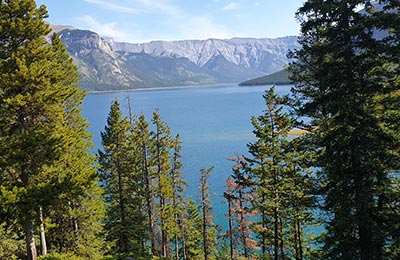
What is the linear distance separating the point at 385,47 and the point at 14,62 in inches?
566

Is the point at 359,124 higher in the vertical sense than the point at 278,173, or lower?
higher

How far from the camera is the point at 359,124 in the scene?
1234 centimetres

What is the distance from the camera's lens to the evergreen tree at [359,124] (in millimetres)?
12172

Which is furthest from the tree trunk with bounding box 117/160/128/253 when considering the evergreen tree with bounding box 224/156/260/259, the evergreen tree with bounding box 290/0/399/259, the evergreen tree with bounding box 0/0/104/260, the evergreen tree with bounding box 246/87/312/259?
the evergreen tree with bounding box 290/0/399/259

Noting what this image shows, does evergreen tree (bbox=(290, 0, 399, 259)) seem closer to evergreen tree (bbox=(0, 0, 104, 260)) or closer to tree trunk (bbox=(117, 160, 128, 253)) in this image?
evergreen tree (bbox=(0, 0, 104, 260))

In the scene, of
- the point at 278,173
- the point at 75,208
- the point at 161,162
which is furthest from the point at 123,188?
the point at 278,173

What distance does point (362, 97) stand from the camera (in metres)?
12.5

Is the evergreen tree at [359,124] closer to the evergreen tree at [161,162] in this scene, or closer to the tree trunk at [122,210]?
the evergreen tree at [161,162]

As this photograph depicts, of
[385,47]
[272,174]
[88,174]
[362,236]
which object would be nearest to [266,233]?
[272,174]

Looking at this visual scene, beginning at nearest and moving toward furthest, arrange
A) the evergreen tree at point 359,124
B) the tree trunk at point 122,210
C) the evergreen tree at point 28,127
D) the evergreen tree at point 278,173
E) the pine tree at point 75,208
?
1. the evergreen tree at point 359,124
2. the evergreen tree at point 28,127
3. the evergreen tree at point 278,173
4. the pine tree at point 75,208
5. the tree trunk at point 122,210

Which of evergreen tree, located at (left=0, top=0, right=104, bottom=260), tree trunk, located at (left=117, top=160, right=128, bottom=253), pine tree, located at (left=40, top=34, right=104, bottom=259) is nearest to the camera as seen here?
evergreen tree, located at (left=0, top=0, right=104, bottom=260)

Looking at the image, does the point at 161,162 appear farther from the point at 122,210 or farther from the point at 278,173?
the point at 278,173

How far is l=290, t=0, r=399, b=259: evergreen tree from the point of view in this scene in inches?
479

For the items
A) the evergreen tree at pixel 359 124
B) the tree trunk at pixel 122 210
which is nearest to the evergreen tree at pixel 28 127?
the evergreen tree at pixel 359 124
